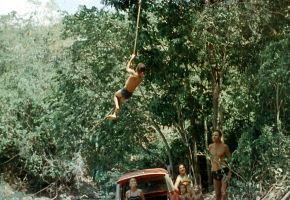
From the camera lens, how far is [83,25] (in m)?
13.5

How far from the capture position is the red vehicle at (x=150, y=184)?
943 centimetres

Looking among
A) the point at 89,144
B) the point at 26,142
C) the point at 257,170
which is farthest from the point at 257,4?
the point at 26,142

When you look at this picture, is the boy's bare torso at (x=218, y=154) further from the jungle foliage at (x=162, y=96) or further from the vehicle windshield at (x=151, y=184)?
the vehicle windshield at (x=151, y=184)

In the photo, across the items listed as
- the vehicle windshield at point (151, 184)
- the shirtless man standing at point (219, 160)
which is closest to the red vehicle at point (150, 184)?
the vehicle windshield at point (151, 184)

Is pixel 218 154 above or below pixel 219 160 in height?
above

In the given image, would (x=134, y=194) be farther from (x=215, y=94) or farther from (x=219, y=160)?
(x=215, y=94)

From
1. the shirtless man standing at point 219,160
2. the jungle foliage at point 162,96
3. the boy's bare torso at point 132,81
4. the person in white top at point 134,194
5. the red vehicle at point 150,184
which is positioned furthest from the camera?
the jungle foliage at point 162,96

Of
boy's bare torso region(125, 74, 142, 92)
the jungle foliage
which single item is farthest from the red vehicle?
boy's bare torso region(125, 74, 142, 92)

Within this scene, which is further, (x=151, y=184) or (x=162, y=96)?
(x=162, y=96)

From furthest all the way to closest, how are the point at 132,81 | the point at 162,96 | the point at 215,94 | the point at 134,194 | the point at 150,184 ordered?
the point at 162,96 → the point at 215,94 → the point at 150,184 → the point at 132,81 → the point at 134,194

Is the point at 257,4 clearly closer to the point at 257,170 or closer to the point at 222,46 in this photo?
the point at 222,46

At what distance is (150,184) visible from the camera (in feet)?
31.4

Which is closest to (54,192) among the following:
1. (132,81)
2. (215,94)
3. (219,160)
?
(215,94)

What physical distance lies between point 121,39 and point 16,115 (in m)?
7.38
